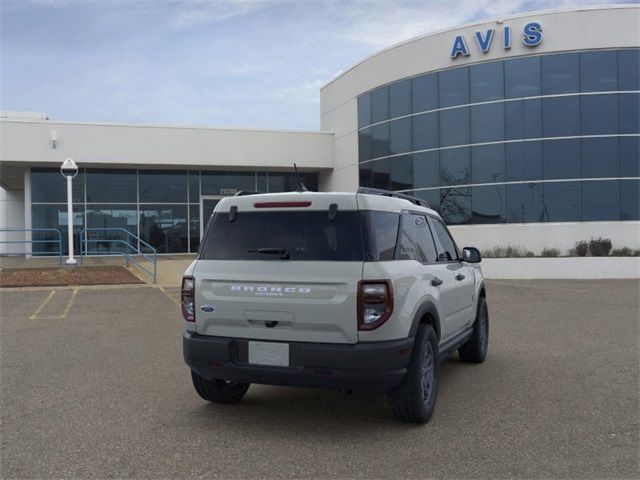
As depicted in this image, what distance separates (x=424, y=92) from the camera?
22781 mm

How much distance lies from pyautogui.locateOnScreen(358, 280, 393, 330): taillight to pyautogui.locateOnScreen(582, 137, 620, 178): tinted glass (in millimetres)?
17956

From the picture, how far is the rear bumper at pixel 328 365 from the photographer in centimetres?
441

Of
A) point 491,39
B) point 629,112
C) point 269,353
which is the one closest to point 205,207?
point 491,39

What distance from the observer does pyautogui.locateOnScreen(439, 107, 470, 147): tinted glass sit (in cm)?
2173

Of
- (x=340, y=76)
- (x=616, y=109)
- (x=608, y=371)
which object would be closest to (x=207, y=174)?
(x=340, y=76)

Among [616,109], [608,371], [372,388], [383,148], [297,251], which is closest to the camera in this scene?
[372,388]

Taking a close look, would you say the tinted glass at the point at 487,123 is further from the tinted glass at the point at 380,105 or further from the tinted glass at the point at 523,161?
the tinted glass at the point at 380,105

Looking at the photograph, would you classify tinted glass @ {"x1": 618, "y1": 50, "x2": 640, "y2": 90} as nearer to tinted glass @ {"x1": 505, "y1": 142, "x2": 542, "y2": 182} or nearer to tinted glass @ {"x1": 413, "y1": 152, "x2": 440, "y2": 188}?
tinted glass @ {"x1": 505, "y1": 142, "x2": 542, "y2": 182}

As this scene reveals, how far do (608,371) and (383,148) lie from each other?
60.1ft

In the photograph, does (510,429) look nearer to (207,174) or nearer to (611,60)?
(611,60)

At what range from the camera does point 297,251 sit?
477 cm

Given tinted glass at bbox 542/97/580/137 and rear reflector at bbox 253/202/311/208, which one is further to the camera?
tinted glass at bbox 542/97/580/137

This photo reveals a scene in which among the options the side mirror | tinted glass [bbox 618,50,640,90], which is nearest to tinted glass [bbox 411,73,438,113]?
tinted glass [bbox 618,50,640,90]

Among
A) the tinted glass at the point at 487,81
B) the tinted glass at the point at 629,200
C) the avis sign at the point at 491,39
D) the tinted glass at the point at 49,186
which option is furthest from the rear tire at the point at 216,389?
the tinted glass at the point at 49,186
